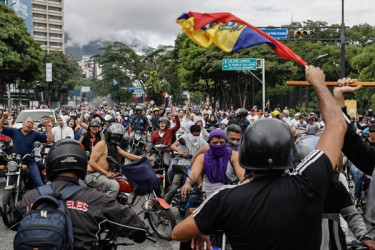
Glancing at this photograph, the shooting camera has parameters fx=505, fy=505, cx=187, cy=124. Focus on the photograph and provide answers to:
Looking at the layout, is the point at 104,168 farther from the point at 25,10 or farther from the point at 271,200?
the point at 25,10

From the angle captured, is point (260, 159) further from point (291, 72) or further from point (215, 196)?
point (291, 72)

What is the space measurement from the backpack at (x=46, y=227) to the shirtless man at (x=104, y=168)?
12.7ft

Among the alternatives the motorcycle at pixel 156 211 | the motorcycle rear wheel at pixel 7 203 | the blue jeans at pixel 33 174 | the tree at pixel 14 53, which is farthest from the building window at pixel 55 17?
the motorcycle at pixel 156 211

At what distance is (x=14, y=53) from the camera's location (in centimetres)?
3744

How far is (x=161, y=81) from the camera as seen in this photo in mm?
80625

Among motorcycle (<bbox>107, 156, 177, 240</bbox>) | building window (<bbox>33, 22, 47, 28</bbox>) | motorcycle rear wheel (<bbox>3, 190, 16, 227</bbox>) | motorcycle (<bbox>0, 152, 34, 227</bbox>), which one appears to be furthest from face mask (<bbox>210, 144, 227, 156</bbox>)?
building window (<bbox>33, 22, 47, 28</bbox>)

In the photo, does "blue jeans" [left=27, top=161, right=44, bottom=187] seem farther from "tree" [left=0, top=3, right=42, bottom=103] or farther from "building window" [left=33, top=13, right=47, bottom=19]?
"building window" [left=33, top=13, right=47, bottom=19]

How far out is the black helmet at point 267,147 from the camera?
2.16m

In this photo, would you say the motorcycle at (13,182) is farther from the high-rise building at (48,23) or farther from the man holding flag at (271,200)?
the high-rise building at (48,23)

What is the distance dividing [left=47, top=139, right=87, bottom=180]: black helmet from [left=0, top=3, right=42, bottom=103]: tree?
34.8 metres

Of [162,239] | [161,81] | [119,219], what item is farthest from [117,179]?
[161,81]

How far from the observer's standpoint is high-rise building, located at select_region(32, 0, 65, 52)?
137m

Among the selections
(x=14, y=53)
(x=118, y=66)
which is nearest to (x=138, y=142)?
(x=14, y=53)

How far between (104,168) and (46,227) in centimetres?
420
